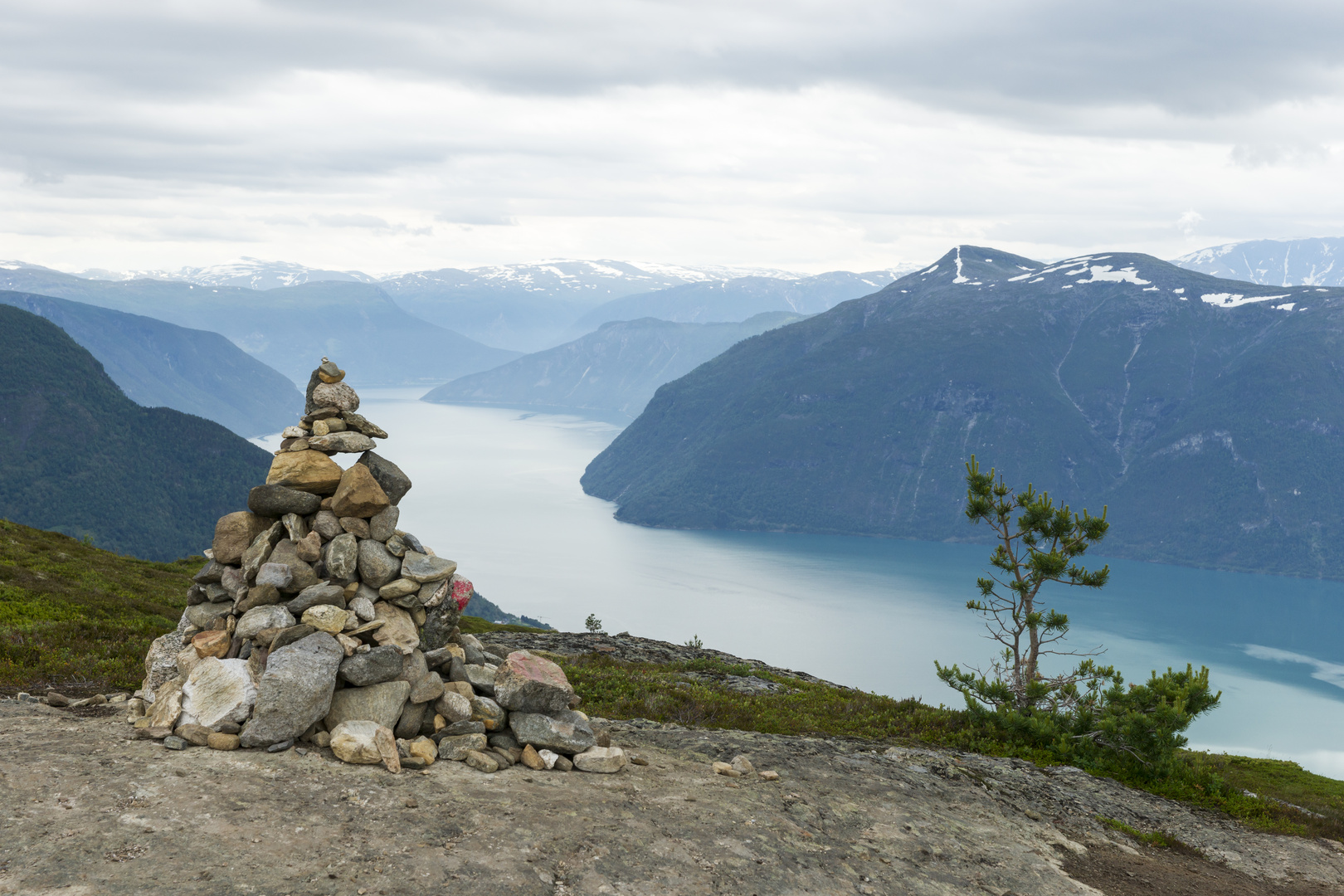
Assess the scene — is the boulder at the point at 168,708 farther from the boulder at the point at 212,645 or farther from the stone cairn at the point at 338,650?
the boulder at the point at 212,645

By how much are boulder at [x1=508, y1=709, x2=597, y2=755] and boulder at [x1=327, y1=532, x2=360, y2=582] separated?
522 cm

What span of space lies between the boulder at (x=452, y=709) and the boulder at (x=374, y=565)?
312 cm

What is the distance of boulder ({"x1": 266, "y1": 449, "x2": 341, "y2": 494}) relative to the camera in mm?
21984

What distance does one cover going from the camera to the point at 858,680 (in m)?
176

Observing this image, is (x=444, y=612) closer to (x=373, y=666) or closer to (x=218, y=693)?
(x=373, y=666)

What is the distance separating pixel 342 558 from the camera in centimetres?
2122

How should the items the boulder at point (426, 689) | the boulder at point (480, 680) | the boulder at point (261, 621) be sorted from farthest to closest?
the boulder at point (480, 680), the boulder at point (426, 689), the boulder at point (261, 621)

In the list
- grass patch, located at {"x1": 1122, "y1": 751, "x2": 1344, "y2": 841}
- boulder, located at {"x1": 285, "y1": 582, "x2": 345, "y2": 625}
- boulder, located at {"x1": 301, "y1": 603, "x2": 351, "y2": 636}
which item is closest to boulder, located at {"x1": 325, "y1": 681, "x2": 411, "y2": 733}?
boulder, located at {"x1": 301, "y1": 603, "x2": 351, "y2": 636}

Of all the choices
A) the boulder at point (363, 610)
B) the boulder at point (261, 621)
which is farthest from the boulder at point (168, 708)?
the boulder at point (363, 610)

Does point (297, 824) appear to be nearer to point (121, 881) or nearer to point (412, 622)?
point (121, 881)

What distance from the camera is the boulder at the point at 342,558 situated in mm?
21156

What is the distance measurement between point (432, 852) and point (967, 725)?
20.7 meters

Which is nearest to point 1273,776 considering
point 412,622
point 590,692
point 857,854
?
point 857,854

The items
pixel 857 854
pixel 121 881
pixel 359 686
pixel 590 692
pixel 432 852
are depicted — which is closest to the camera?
pixel 121 881
